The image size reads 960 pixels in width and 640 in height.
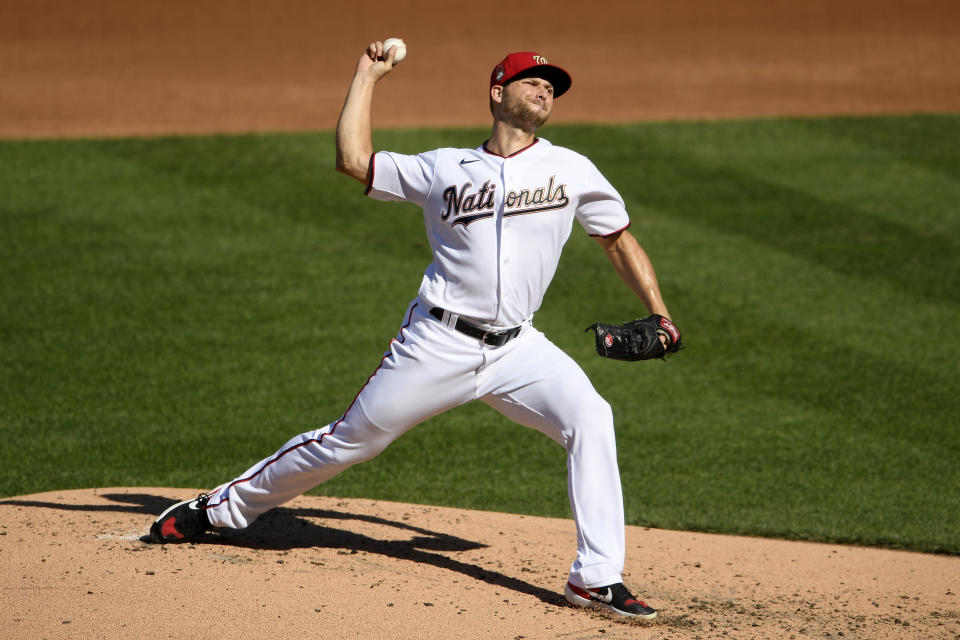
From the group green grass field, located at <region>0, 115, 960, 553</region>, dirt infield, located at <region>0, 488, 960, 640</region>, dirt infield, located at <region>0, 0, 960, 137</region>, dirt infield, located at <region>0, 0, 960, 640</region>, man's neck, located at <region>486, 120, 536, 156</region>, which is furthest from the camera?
dirt infield, located at <region>0, 0, 960, 137</region>

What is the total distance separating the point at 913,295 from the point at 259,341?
4802mm

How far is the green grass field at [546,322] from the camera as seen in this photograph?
5.88 meters

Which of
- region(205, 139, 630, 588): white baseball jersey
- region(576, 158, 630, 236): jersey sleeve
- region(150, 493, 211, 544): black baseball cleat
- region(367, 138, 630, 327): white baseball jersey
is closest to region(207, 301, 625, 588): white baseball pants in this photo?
region(205, 139, 630, 588): white baseball jersey

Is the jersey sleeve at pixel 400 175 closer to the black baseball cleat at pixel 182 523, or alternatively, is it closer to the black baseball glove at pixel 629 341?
the black baseball glove at pixel 629 341

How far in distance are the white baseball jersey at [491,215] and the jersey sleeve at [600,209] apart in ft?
0.04

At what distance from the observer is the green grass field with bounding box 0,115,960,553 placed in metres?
5.88

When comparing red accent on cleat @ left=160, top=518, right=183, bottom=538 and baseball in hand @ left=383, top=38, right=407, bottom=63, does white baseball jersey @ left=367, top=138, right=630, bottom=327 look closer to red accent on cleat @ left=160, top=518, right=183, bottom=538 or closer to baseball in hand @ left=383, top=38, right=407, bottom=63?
baseball in hand @ left=383, top=38, right=407, bottom=63

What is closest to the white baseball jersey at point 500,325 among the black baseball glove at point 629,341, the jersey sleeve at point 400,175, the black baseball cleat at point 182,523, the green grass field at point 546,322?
the jersey sleeve at point 400,175

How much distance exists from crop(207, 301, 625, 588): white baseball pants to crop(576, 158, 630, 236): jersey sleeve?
1.52ft

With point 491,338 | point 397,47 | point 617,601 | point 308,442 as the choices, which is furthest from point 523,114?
point 617,601

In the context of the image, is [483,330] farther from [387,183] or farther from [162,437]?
[162,437]

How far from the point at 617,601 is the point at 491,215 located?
140 centimetres

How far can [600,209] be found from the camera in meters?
4.10

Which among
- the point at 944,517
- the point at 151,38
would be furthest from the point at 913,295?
the point at 151,38
